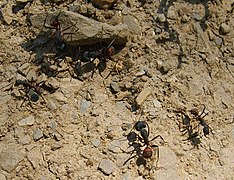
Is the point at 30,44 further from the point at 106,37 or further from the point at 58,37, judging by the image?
the point at 106,37

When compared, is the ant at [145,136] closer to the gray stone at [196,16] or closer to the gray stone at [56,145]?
the gray stone at [56,145]

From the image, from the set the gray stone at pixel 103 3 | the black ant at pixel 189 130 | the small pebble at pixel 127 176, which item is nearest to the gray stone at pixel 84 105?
the small pebble at pixel 127 176

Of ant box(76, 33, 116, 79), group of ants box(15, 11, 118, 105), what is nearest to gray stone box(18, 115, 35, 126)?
group of ants box(15, 11, 118, 105)

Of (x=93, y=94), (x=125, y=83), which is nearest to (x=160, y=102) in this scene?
(x=125, y=83)

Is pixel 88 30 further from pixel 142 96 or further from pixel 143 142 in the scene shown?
pixel 143 142

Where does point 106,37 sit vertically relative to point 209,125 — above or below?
above

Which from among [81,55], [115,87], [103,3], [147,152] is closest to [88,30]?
[81,55]
